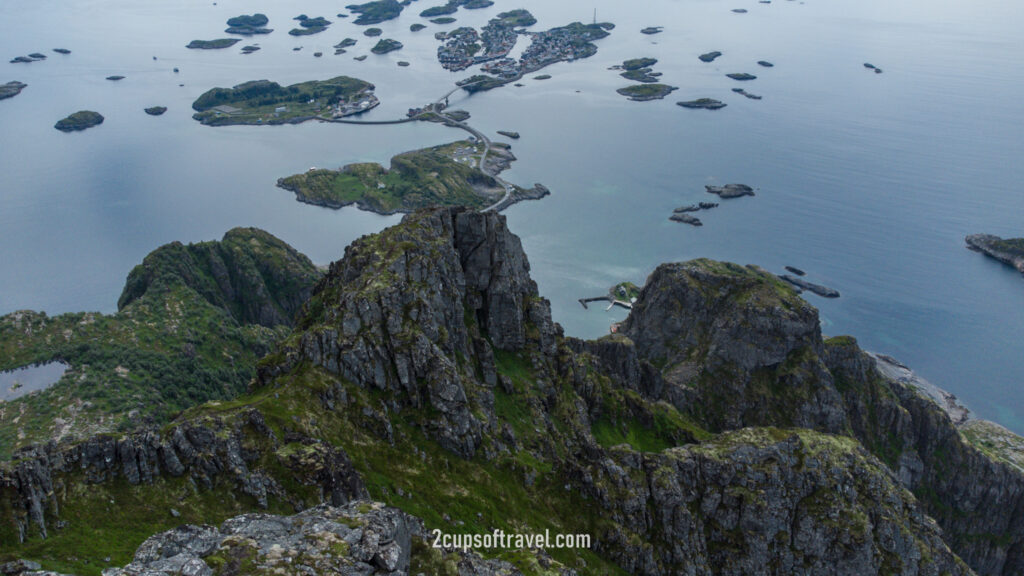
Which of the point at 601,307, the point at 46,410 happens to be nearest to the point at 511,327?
the point at 46,410

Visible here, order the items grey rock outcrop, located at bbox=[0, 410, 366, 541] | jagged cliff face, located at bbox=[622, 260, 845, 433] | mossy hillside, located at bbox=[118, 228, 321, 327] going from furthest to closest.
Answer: mossy hillside, located at bbox=[118, 228, 321, 327]
jagged cliff face, located at bbox=[622, 260, 845, 433]
grey rock outcrop, located at bbox=[0, 410, 366, 541]

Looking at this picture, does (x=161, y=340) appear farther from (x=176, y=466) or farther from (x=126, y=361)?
(x=176, y=466)

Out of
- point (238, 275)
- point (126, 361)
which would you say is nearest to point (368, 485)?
point (126, 361)

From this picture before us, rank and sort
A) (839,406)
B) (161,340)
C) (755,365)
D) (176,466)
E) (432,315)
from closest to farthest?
(176,466), (432,315), (839,406), (755,365), (161,340)

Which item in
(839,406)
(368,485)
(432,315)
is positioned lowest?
(839,406)

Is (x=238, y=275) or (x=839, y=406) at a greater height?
(x=839, y=406)

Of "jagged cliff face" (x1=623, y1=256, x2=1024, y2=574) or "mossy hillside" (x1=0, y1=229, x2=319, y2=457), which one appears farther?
"jagged cliff face" (x1=623, y1=256, x2=1024, y2=574)

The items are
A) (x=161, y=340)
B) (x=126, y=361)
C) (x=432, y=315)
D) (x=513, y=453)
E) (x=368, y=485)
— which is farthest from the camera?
(x=161, y=340)

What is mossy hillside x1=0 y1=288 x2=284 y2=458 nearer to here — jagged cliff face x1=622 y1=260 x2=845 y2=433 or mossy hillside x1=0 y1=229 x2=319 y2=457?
mossy hillside x1=0 y1=229 x2=319 y2=457

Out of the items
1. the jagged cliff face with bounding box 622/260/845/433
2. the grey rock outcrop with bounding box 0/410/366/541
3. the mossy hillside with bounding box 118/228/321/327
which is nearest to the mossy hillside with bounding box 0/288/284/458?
the mossy hillside with bounding box 118/228/321/327
